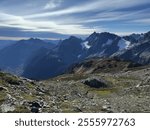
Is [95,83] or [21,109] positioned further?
[95,83]

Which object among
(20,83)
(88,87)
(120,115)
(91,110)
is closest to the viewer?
(120,115)

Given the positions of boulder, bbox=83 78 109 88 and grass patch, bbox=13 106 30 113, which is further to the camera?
boulder, bbox=83 78 109 88

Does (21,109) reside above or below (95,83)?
above

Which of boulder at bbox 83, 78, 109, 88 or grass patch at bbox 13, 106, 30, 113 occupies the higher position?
grass patch at bbox 13, 106, 30, 113

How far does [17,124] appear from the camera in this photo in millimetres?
31219

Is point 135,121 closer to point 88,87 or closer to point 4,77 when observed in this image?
point 4,77

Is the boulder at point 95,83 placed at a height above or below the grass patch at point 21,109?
below

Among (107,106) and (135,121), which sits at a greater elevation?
(135,121)

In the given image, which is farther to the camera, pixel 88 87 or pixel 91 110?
pixel 88 87

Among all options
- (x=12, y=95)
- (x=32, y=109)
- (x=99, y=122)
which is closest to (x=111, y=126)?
(x=99, y=122)

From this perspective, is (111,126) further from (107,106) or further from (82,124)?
(107,106)

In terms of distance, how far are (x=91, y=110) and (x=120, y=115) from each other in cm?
1992

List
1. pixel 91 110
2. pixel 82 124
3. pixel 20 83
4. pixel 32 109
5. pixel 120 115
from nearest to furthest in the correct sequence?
pixel 82 124
pixel 120 115
pixel 32 109
pixel 91 110
pixel 20 83

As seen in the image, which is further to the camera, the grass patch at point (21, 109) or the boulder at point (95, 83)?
the boulder at point (95, 83)
